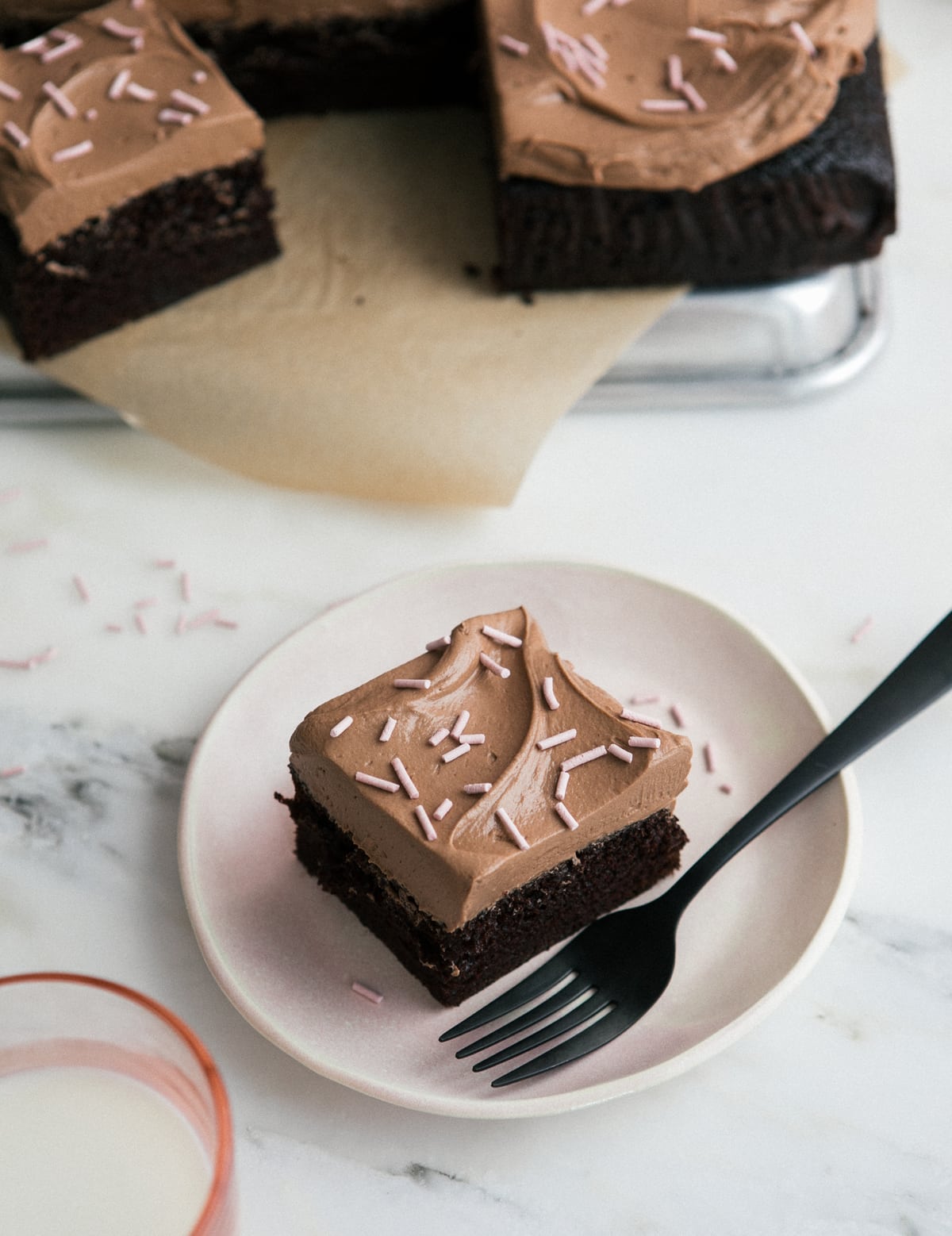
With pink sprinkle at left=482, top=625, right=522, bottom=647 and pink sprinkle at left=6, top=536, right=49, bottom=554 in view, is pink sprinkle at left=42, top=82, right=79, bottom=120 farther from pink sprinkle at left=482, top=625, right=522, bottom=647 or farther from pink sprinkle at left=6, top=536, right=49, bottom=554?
pink sprinkle at left=482, top=625, right=522, bottom=647

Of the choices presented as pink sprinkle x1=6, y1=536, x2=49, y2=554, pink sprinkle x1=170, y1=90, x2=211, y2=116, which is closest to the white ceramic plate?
pink sprinkle x1=6, y1=536, x2=49, y2=554

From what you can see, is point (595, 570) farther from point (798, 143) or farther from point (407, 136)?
point (407, 136)

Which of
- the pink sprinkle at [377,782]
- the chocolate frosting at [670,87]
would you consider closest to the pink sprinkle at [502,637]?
the pink sprinkle at [377,782]

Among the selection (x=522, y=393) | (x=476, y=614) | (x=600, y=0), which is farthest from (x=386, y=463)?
(x=600, y=0)

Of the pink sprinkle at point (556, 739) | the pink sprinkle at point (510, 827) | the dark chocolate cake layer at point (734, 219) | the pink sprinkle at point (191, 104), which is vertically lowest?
the pink sprinkle at point (510, 827)

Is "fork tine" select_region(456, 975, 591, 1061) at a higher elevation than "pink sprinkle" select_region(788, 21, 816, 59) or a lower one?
lower

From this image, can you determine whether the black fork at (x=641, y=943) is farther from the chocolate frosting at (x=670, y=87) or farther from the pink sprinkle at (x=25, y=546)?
the pink sprinkle at (x=25, y=546)
